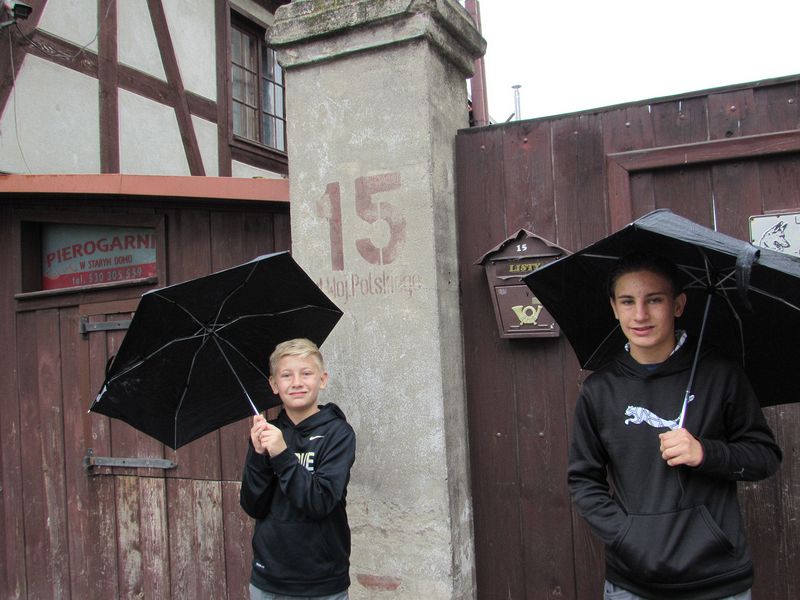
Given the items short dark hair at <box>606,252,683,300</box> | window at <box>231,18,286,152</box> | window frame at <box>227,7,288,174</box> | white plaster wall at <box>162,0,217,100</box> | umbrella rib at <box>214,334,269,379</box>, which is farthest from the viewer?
window at <box>231,18,286,152</box>

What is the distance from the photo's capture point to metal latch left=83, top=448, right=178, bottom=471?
378 centimetres

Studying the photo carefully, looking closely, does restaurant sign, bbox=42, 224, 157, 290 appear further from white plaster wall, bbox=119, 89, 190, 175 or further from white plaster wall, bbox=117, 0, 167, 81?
white plaster wall, bbox=117, 0, 167, 81

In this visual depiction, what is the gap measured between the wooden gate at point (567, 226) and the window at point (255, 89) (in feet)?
20.6

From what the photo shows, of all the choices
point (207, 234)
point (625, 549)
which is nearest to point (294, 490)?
point (625, 549)

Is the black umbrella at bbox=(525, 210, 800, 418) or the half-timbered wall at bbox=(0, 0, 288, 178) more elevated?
the half-timbered wall at bbox=(0, 0, 288, 178)

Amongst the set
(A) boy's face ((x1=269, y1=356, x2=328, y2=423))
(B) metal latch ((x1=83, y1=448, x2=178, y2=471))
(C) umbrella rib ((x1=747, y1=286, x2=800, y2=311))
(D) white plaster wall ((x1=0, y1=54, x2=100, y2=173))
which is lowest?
(B) metal latch ((x1=83, y1=448, x2=178, y2=471))

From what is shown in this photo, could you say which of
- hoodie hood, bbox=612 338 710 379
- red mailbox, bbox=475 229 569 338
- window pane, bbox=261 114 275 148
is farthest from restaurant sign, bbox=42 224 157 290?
window pane, bbox=261 114 275 148

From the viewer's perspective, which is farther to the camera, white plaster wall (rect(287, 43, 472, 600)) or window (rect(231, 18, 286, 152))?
window (rect(231, 18, 286, 152))

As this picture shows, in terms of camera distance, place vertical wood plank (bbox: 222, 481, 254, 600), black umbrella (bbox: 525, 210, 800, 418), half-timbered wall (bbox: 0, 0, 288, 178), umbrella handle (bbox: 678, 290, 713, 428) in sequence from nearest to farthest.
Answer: black umbrella (bbox: 525, 210, 800, 418) → umbrella handle (bbox: 678, 290, 713, 428) → vertical wood plank (bbox: 222, 481, 254, 600) → half-timbered wall (bbox: 0, 0, 288, 178)

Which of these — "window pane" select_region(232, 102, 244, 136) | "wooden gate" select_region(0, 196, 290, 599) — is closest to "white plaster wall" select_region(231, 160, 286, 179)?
"window pane" select_region(232, 102, 244, 136)

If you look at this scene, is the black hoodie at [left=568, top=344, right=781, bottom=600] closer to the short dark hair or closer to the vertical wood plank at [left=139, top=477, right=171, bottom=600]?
the short dark hair

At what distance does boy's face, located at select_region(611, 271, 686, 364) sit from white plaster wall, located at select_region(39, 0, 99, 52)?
605cm

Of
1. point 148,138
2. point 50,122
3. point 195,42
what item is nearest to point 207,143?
point 148,138

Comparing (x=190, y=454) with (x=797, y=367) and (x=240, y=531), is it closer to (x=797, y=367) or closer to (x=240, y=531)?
(x=240, y=531)
